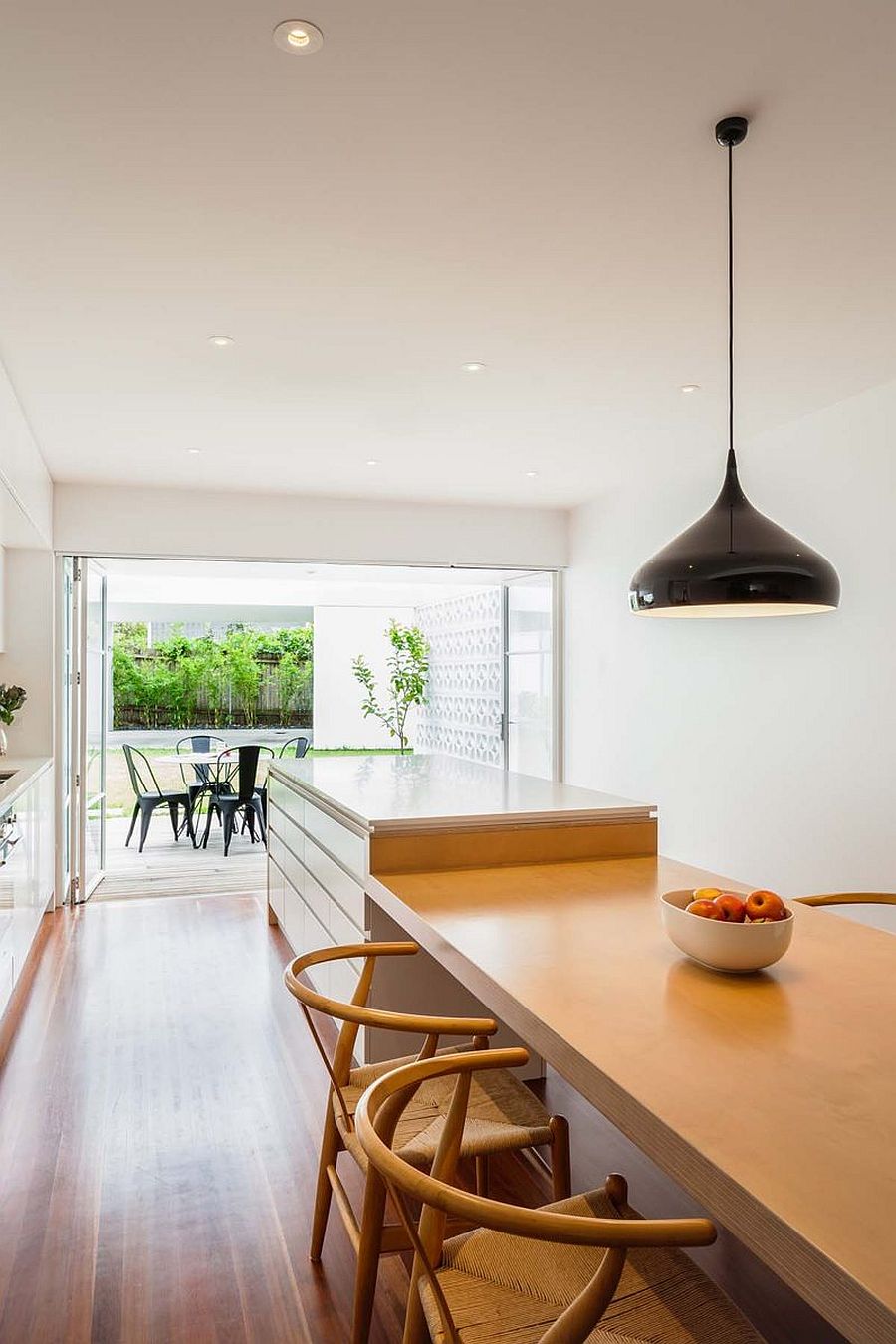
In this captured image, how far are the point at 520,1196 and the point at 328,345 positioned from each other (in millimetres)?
2672

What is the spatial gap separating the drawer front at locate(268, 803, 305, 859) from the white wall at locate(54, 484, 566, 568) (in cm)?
167

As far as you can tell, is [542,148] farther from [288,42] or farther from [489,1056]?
[489,1056]

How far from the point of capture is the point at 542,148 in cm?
203

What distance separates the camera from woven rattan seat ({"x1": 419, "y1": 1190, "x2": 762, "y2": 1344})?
47.8 inches

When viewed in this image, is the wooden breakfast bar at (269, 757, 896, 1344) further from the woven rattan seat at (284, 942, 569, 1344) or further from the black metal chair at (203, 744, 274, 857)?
the black metal chair at (203, 744, 274, 857)

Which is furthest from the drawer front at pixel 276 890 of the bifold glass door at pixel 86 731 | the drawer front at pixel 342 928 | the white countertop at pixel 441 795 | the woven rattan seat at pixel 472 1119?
the woven rattan seat at pixel 472 1119

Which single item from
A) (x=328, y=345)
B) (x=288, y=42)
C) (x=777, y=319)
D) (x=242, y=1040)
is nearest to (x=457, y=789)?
(x=242, y=1040)

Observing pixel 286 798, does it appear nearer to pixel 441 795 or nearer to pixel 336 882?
pixel 336 882

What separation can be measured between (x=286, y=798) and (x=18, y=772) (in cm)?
120

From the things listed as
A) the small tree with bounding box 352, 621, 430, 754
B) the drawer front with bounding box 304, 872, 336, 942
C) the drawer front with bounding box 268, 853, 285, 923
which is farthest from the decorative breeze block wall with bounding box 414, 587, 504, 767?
the drawer front with bounding box 304, 872, 336, 942

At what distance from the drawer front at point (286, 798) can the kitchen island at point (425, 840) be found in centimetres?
36

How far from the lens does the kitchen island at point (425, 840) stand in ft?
8.45

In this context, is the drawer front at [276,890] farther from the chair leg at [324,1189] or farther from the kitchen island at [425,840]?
the chair leg at [324,1189]

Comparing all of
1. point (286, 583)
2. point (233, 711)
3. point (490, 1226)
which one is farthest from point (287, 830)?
point (233, 711)
